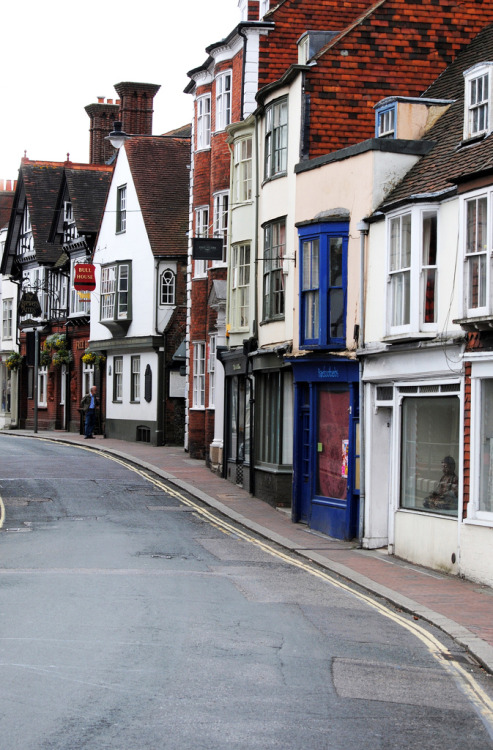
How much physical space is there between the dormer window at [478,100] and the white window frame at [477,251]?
7.28 feet

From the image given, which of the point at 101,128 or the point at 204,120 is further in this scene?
the point at 101,128

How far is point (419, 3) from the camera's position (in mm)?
25266

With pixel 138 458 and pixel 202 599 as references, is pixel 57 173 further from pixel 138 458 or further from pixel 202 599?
pixel 202 599

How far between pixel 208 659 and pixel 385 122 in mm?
14071

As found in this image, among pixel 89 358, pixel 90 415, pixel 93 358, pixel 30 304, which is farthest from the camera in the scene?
pixel 30 304

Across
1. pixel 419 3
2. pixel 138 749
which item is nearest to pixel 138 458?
pixel 419 3

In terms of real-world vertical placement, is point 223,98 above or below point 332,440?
above

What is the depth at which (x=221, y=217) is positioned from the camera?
32844mm

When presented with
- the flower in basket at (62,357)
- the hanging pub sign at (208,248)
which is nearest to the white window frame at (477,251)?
the hanging pub sign at (208,248)

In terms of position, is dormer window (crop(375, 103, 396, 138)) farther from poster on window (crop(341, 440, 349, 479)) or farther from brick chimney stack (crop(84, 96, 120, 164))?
brick chimney stack (crop(84, 96, 120, 164))

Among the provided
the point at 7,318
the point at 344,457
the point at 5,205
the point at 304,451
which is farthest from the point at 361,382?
the point at 5,205

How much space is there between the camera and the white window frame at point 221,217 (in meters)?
32.6

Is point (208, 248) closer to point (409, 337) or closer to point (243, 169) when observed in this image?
point (243, 169)

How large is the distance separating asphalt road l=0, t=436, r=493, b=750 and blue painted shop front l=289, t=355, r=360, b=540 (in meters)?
2.84
